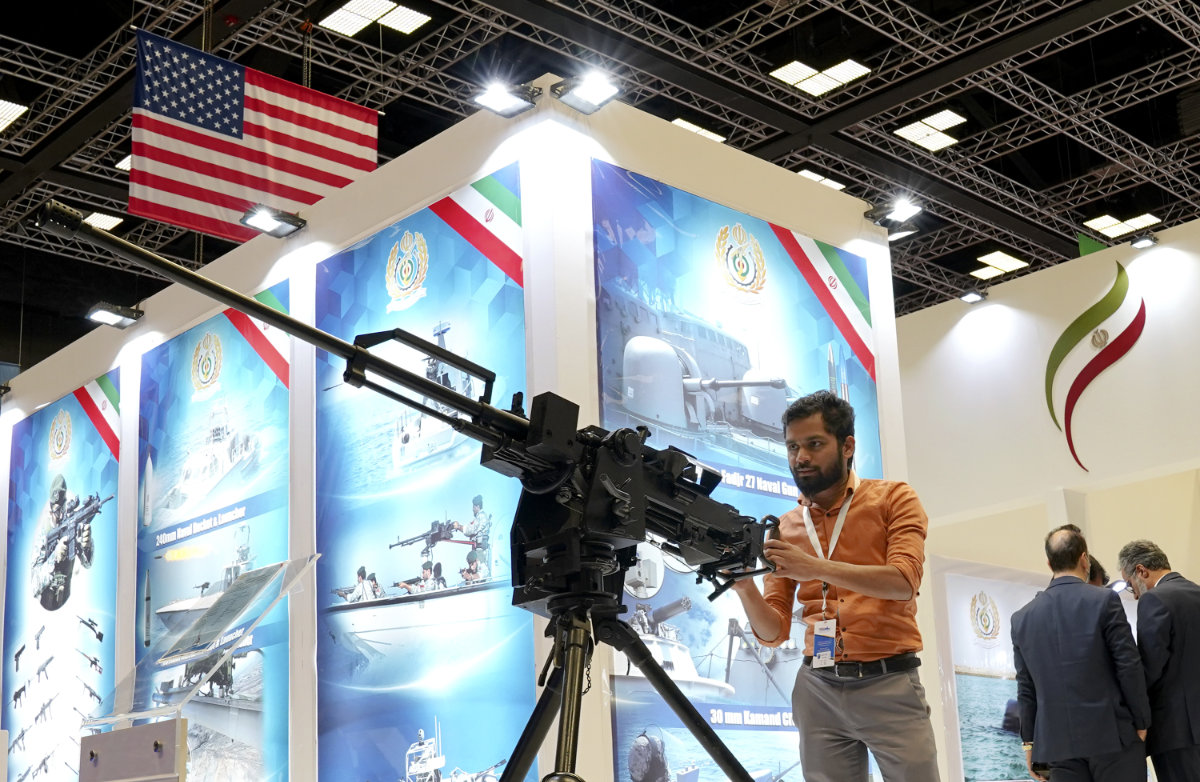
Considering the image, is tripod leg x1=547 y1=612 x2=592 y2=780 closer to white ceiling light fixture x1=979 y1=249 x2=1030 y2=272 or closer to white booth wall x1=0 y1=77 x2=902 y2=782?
white booth wall x1=0 y1=77 x2=902 y2=782

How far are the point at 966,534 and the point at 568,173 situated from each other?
8.85 meters

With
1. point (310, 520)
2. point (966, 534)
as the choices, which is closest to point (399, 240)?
point (310, 520)

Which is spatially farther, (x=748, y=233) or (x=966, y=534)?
(x=966, y=534)

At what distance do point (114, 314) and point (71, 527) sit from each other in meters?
1.43

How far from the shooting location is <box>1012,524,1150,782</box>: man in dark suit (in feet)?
16.1

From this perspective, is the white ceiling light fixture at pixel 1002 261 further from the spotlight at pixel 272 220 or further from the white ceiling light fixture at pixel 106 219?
the spotlight at pixel 272 220

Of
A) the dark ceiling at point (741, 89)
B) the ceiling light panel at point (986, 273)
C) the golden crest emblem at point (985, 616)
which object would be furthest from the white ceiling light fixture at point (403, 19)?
the ceiling light panel at point (986, 273)

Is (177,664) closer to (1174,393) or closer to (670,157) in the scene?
(670,157)

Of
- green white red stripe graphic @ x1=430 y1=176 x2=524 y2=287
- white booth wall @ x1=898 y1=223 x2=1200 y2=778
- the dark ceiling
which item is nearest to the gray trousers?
green white red stripe graphic @ x1=430 y1=176 x2=524 y2=287

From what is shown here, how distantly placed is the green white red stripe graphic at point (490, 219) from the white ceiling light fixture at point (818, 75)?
17.3 ft

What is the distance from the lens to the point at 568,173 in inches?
191

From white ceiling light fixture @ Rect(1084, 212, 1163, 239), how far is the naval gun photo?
424 inches

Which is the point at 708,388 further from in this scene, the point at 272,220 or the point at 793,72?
the point at 793,72

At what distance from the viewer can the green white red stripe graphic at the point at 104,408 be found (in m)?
7.32
